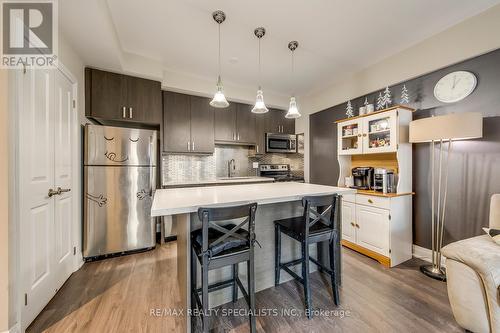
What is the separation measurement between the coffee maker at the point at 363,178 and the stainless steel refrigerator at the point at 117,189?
3.02 meters

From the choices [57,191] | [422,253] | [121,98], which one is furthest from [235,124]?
[422,253]

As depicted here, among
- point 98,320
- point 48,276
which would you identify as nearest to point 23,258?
point 48,276

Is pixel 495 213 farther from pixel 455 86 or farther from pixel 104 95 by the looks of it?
pixel 104 95

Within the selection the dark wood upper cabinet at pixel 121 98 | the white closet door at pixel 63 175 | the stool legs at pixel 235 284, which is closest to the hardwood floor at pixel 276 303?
the stool legs at pixel 235 284

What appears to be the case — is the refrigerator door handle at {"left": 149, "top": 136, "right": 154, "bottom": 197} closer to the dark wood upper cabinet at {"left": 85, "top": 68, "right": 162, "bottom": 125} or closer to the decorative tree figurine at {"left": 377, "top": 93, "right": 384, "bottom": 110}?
the dark wood upper cabinet at {"left": 85, "top": 68, "right": 162, "bottom": 125}

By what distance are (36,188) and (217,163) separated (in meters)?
2.71

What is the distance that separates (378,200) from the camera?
2.48m

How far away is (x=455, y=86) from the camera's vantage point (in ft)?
7.33

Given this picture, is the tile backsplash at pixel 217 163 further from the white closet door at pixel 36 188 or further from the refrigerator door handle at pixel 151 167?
the white closet door at pixel 36 188

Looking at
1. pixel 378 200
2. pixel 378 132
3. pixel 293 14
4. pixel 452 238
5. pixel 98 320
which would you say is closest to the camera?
pixel 98 320

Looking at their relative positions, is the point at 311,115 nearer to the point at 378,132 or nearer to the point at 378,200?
the point at 378,132

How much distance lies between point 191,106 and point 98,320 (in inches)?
120

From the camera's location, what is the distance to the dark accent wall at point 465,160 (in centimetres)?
200

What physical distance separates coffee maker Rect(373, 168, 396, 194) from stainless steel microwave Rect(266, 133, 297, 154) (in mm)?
2069
